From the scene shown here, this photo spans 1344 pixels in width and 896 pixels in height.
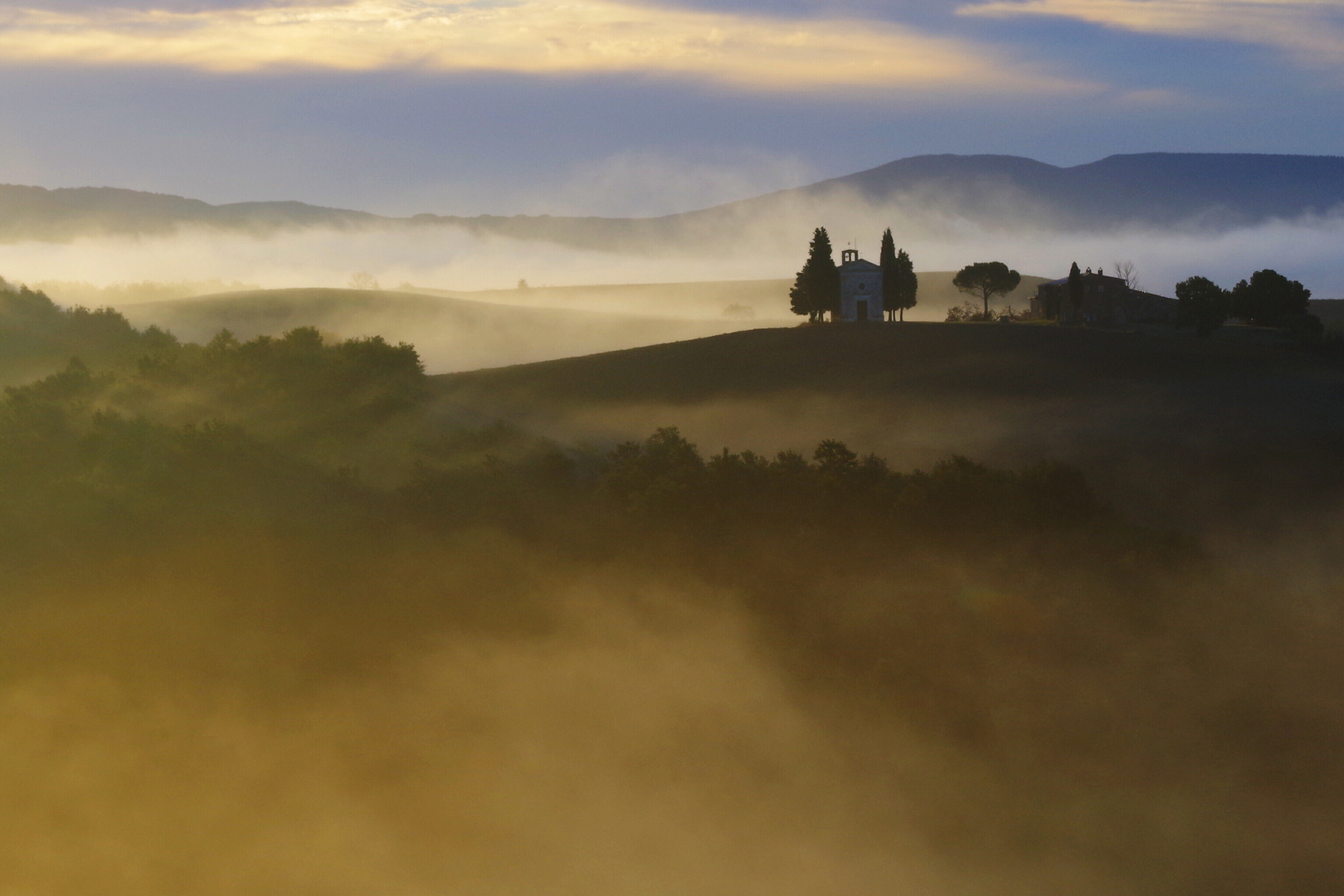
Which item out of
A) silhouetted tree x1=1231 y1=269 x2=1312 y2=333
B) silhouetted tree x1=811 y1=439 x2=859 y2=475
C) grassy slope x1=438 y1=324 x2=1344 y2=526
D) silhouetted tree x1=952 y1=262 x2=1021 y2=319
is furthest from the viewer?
silhouetted tree x1=952 y1=262 x2=1021 y2=319

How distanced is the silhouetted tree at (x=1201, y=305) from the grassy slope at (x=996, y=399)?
76.1 inches

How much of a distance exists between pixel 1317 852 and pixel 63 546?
120 feet

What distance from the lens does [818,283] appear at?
93250 mm

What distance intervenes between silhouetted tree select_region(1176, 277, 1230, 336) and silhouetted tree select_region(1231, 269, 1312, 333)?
243 centimetres

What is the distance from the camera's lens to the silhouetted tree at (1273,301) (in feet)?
291

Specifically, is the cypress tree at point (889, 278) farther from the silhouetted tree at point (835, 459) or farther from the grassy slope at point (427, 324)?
the silhouetted tree at point (835, 459)

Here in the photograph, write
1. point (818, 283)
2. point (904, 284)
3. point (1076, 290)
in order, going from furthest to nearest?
point (904, 284) < point (1076, 290) < point (818, 283)

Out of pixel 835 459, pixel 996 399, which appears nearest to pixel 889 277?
pixel 996 399

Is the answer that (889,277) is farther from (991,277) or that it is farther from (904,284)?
(991,277)

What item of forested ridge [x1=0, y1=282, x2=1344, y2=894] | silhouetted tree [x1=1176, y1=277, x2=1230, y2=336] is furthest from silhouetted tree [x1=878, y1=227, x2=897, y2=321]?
forested ridge [x1=0, y1=282, x2=1344, y2=894]

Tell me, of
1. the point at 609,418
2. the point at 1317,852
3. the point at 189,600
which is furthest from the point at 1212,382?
the point at 189,600

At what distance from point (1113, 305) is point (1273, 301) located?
11.2 meters

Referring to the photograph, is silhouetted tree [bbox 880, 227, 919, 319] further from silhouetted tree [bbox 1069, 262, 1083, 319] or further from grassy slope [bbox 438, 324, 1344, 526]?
silhouetted tree [bbox 1069, 262, 1083, 319]

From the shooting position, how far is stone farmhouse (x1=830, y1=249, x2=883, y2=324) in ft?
309
